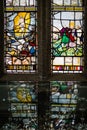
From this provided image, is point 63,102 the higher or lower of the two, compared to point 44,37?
lower

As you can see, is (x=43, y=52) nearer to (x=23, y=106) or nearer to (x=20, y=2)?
(x=20, y=2)

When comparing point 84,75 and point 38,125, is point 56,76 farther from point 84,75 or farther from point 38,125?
point 38,125

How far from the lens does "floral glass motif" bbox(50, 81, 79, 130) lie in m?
1.78

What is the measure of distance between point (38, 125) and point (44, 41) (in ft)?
12.3

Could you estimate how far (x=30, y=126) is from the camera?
1.65 m

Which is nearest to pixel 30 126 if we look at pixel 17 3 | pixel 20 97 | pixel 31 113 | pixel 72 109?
pixel 31 113

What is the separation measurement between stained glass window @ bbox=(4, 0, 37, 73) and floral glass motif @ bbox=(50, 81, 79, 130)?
9.18 feet

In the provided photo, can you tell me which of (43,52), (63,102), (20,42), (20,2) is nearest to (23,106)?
(63,102)

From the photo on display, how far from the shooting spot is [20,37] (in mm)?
5598

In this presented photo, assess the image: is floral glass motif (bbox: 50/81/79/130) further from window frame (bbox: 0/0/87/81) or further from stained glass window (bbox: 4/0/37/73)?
stained glass window (bbox: 4/0/37/73)

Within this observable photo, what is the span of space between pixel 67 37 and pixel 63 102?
3.52 m

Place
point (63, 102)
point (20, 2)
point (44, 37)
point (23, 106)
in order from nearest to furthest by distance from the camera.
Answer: point (23, 106) → point (63, 102) → point (44, 37) → point (20, 2)

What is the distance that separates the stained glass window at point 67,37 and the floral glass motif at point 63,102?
9.03ft

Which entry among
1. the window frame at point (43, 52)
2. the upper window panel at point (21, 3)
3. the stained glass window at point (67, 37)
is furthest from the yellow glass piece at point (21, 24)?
the stained glass window at point (67, 37)
